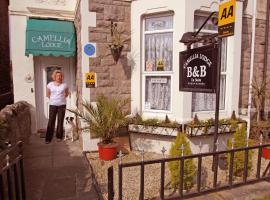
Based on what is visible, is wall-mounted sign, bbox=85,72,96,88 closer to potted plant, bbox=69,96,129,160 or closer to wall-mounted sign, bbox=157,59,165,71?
potted plant, bbox=69,96,129,160

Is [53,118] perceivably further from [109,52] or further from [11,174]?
[11,174]

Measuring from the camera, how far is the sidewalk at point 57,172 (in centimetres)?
335

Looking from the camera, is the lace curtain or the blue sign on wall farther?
the lace curtain

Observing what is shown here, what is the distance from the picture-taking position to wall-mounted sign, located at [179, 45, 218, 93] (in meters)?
3.40

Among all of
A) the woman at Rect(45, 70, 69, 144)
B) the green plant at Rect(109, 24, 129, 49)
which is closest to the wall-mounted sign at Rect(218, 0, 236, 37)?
the green plant at Rect(109, 24, 129, 49)

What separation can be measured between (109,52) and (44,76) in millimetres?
2578

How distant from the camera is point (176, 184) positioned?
3410 millimetres

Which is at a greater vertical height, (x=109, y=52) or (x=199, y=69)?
(x=109, y=52)

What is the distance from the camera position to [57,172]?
13.4ft

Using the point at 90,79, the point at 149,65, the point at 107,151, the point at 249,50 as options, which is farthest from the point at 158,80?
the point at 249,50

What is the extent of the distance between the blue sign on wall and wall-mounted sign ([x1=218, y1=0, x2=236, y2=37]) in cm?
277

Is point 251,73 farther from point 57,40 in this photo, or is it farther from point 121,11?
point 57,40

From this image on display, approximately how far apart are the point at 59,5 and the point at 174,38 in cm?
373

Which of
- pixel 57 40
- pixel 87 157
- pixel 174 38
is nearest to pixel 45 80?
pixel 57 40
